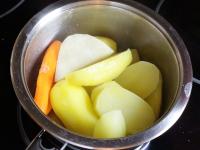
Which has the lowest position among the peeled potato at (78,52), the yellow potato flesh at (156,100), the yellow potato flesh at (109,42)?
the yellow potato flesh at (156,100)

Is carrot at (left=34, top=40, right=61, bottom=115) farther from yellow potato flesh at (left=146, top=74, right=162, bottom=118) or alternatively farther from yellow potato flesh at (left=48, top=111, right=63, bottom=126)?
yellow potato flesh at (left=146, top=74, right=162, bottom=118)

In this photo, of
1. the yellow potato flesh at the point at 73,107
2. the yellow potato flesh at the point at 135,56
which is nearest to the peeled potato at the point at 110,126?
the yellow potato flesh at the point at 73,107

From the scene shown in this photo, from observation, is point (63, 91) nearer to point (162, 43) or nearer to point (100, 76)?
point (100, 76)

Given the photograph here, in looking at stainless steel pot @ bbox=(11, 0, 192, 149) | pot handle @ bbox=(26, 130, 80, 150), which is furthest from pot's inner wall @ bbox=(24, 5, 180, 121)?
pot handle @ bbox=(26, 130, 80, 150)

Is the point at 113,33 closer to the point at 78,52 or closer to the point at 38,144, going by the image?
the point at 78,52

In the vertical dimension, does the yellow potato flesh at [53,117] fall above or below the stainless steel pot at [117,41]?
below

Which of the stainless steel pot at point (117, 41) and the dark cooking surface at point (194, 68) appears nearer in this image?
the stainless steel pot at point (117, 41)

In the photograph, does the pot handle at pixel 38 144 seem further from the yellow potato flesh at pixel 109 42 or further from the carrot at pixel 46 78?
the yellow potato flesh at pixel 109 42
